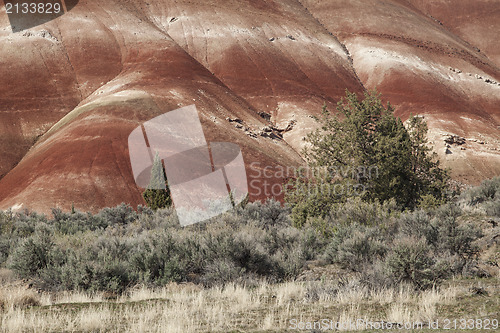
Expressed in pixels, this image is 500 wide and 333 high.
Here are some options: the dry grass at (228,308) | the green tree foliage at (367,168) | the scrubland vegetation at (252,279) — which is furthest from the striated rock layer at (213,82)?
the dry grass at (228,308)

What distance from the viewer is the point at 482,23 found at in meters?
114

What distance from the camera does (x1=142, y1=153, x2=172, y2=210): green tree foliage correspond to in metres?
32.3

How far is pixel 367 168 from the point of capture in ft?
60.1

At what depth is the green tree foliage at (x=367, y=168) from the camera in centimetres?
1780

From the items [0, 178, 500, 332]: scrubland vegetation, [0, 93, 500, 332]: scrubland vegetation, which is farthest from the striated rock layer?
[0, 178, 500, 332]: scrubland vegetation

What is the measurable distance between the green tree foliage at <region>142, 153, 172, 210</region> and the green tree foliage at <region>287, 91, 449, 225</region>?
1525 centimetres

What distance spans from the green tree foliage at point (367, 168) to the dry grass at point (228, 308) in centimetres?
927

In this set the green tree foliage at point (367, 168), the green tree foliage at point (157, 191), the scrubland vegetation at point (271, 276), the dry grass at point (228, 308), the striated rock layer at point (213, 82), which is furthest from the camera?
the striated rock layer at point (213, 82)

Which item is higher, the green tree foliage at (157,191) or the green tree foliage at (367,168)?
the green tree foliage at (367,168)

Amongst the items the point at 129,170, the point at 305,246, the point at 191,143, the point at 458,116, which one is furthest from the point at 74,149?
the point at 458,116

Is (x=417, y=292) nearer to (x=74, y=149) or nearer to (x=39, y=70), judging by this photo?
(x=74, y=149)

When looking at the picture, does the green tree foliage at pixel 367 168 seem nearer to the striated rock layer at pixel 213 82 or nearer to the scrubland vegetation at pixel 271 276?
the scrubland vegetation at pixel 271 276

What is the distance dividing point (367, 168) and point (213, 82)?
46.1 m

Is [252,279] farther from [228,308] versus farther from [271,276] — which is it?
[228,308]
